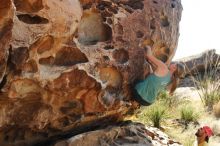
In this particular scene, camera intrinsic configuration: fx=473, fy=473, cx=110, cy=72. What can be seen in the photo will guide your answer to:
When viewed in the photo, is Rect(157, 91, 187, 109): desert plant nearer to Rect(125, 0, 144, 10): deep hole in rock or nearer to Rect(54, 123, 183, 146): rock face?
Rect(54, 123, 183, 146): rock face

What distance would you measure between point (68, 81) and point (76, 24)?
57cm

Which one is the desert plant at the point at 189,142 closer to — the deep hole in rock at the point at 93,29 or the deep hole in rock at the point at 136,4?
the deep hole in rock at the point at 136,4

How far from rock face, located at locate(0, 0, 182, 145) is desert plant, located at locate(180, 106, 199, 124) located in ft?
15.9

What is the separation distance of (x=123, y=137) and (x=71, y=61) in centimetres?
131

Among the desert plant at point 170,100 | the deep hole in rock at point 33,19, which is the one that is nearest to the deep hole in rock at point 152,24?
the deep hole in rock at point 33,19

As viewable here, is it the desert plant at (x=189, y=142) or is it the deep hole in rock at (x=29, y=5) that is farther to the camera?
the desert plant at (x=189, y=142)

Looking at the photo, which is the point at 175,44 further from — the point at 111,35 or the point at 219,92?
the point at 219,92

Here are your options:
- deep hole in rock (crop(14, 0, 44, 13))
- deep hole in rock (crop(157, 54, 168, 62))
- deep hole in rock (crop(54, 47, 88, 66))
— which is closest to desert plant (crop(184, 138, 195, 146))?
deep hole in rock (crop(157, 54, 168, 62))

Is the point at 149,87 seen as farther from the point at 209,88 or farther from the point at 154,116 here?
the point at 209,88

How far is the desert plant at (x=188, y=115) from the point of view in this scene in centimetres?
1057

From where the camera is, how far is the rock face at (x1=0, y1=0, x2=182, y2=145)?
163 inches

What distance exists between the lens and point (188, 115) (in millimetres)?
10562

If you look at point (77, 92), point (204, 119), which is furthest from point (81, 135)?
point (204, 119)

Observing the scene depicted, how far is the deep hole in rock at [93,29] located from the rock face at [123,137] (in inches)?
39.8
